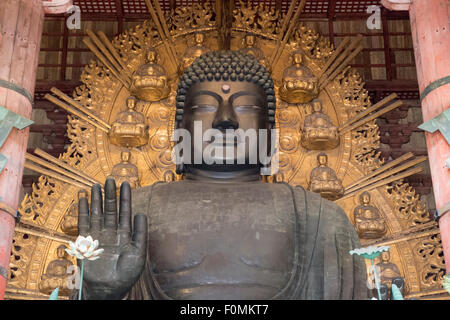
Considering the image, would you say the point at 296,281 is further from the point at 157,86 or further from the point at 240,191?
the point at 157,86

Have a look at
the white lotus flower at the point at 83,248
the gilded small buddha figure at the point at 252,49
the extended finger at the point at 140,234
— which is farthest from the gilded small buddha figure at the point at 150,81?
the white lotus flower at the point at 83,248

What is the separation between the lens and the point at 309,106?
5332mm

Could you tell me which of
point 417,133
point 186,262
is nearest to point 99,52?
point 186,262

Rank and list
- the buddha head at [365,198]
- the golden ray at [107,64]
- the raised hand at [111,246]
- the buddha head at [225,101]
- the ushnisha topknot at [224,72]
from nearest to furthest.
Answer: the raised hand at [111,246]
the buddha head at [225,101]
the ushnisha topknot at [224,72]
the buddha head at [365,198]
the golden ray at [107,64]

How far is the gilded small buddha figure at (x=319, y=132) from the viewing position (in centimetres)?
506

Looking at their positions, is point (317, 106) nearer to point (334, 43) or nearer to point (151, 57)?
point (151, 57)

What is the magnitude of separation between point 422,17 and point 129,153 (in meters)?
2.40

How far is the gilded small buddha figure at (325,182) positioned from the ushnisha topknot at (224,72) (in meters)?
0.78

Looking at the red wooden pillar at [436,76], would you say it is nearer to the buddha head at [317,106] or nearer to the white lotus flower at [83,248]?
the buddha head at [317,106]

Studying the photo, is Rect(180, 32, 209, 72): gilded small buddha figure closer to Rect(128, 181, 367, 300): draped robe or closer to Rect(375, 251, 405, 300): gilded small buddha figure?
Rect(128, 181, 367, 300): draped robe

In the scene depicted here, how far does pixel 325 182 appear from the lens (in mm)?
4930

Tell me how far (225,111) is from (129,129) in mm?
1152

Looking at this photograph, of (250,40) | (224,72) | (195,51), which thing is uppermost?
(250,40)

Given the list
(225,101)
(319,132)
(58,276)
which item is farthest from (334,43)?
(58,276)
